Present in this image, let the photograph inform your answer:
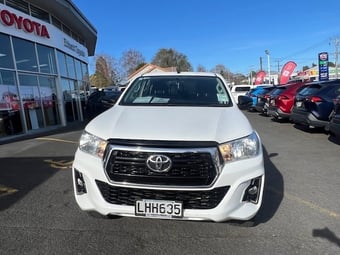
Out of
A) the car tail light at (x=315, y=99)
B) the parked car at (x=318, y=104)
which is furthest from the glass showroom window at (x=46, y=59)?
the car tail light at (x=315, y=99)

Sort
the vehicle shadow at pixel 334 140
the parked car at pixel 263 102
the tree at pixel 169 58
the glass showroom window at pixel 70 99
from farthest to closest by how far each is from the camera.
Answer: the tree at pixel 169 58, the glass showroom window at pixel 70 99, the parked car at pixel 263 102, the vehicle shadow at pixel 334 140

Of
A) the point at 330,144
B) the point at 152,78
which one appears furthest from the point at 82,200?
the point at 330,144

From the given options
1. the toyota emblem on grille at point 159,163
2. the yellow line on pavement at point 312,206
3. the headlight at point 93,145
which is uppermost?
the headlight at point 93,145

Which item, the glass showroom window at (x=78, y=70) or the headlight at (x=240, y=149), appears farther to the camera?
the glass showroom window at (x=78, y=70)

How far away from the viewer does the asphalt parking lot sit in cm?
332

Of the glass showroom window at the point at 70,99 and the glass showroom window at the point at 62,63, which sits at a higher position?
the glass showroom window at the point at 62,63

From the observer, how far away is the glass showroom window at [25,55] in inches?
495

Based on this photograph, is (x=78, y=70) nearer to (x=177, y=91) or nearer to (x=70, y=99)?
(x=70, y=99)

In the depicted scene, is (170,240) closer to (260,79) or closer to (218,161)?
(218,161)

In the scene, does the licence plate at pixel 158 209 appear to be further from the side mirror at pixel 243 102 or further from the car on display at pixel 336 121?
the car on display at pixel 336 121

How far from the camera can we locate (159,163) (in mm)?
3047

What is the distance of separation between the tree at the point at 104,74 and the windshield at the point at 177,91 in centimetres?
6601

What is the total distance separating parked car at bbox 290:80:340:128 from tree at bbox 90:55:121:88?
6204cm

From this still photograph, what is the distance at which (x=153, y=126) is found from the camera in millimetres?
3357
